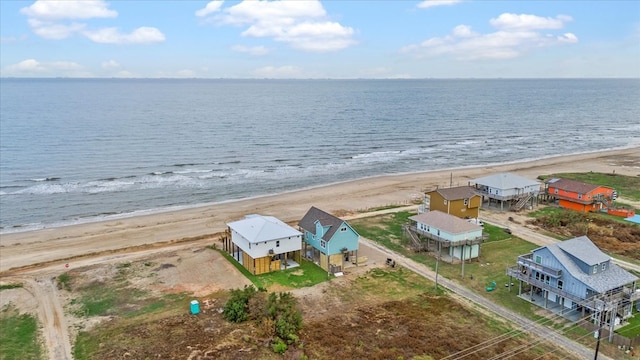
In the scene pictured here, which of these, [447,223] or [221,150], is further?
[221,150]

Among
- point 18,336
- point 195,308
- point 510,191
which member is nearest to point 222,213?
point 195,308

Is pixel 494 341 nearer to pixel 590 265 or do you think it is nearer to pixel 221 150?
pixel 590 265

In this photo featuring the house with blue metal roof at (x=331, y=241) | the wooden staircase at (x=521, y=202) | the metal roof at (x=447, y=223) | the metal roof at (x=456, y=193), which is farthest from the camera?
the wooden staircase at (x=521, y=202)

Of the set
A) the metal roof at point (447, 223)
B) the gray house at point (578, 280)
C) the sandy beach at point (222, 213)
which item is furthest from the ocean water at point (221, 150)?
the gray house at point (578, 280)

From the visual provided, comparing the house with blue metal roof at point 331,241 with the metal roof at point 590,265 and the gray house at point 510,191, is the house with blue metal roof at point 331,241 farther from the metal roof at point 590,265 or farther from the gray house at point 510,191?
the gray house at point 510,191

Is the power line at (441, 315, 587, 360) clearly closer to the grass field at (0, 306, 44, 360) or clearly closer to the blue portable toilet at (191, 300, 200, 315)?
the blue portable toilet at (191, 300, 200, 315)

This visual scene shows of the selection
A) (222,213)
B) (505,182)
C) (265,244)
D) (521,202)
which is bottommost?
(222,213)

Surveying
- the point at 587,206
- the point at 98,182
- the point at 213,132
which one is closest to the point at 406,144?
the point at 213,132
